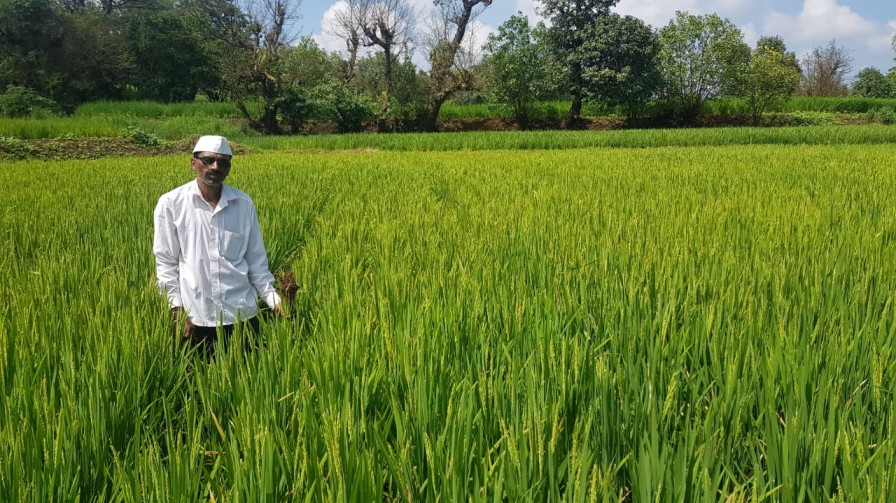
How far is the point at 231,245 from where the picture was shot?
2.12 metres

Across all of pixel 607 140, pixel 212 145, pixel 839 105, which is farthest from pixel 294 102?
pixel 839 105

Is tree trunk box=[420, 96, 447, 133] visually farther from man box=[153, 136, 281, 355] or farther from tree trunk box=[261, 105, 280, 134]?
man box=[153, 136, 281, 355]

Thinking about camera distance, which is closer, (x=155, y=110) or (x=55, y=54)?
(x=155, y=110)

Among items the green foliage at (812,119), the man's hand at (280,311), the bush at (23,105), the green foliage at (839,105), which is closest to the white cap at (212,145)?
the man's hand at (280,311)

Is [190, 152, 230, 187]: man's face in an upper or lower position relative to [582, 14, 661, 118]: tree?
lower

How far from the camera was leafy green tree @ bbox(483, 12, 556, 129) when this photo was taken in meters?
24.0

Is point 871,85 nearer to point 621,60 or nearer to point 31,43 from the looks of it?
point 621,60

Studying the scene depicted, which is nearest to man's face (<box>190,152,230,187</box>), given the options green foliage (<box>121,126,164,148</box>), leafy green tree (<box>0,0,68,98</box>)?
green foliage (<box>121,126,164,148</box>)

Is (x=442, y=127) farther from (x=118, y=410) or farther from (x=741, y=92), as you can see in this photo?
(x=118, y=410)

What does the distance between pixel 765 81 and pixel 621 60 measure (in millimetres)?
5708

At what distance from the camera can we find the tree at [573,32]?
77.2 feet

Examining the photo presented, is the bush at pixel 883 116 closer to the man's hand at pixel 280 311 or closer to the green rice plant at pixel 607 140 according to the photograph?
the green rice plant at pixel 607 140

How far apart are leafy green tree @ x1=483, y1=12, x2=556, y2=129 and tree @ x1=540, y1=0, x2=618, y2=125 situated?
2.11 feet

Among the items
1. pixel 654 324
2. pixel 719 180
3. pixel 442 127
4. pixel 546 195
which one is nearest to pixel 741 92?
pixel 442 127
